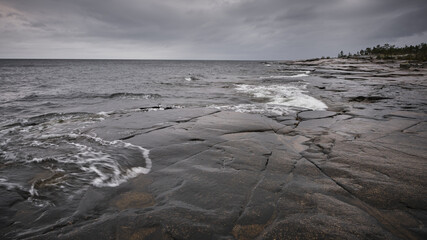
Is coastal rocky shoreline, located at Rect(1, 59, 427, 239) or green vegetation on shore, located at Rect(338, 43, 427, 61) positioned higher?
green vegetation on shore, located at Rect(338, 43, 427, 61)

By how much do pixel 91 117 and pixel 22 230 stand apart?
611cm

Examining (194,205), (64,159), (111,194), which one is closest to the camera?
(194,205)

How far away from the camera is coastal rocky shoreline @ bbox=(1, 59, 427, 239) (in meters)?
2.23

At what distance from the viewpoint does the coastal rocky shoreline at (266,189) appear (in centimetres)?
223

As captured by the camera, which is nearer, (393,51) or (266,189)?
(266,189)

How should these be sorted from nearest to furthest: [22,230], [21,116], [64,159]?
[22,230], [64,159], [21,116]

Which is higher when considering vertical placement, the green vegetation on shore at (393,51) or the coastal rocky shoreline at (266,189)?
the green vegetation on shore at (393,51)

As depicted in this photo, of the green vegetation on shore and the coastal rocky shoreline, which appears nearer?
the coastal rocky shoreline

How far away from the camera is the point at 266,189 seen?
9.61 feet

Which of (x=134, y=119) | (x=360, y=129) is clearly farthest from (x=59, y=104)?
(x=360, y=129)

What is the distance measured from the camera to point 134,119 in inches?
283

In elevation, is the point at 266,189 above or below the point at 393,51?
below

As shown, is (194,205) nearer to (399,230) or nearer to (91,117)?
(399,230)

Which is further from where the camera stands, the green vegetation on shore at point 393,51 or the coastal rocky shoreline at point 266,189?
the green vegetation on shore at point 393,51
